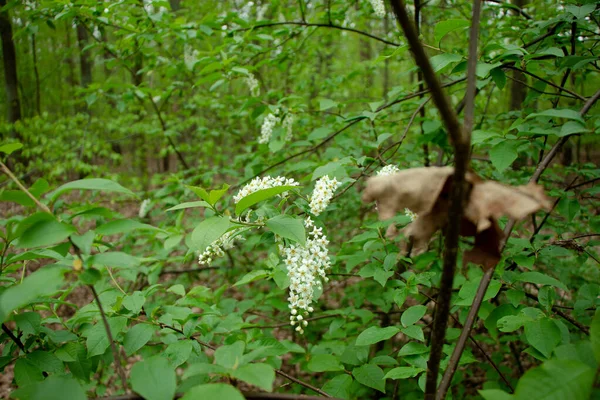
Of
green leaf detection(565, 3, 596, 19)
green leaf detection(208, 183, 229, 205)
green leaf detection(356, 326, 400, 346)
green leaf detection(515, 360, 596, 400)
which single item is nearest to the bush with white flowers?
green leaf detection(208, 183, 229, 205)

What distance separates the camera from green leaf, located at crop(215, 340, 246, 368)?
0.90 m

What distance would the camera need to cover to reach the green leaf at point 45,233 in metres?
0.86

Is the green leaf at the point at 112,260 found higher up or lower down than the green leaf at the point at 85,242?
lower down

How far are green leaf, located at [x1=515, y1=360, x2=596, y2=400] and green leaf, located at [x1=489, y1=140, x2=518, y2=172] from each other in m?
1.07

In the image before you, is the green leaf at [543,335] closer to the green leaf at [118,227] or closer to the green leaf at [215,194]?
the green leaf at [215,194]

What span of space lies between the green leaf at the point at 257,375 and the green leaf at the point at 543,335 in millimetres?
905

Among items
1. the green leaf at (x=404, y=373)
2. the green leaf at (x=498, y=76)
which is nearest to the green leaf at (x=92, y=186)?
the green leaf at (x=404, y=373)

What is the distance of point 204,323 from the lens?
1729 mm

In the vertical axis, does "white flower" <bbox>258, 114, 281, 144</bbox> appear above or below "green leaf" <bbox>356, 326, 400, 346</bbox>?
above

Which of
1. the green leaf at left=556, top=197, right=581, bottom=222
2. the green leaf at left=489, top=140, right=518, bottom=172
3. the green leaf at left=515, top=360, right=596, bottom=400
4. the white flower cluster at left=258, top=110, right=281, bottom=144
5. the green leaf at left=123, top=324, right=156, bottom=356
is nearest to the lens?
the green leaf at left=515, top=360, right=596, bottom=400

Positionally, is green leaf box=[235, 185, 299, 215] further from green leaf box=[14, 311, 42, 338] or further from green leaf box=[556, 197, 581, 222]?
green leaf box=[556, 197, 581, 222]

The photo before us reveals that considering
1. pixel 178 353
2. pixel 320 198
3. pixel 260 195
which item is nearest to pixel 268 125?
pixel 320 198

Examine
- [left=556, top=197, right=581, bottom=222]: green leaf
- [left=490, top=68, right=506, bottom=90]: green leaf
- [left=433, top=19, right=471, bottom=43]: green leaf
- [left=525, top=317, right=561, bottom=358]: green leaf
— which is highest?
[left=433, top=19, right=471, bottom=43]: green leaf

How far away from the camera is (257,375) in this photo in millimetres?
808
